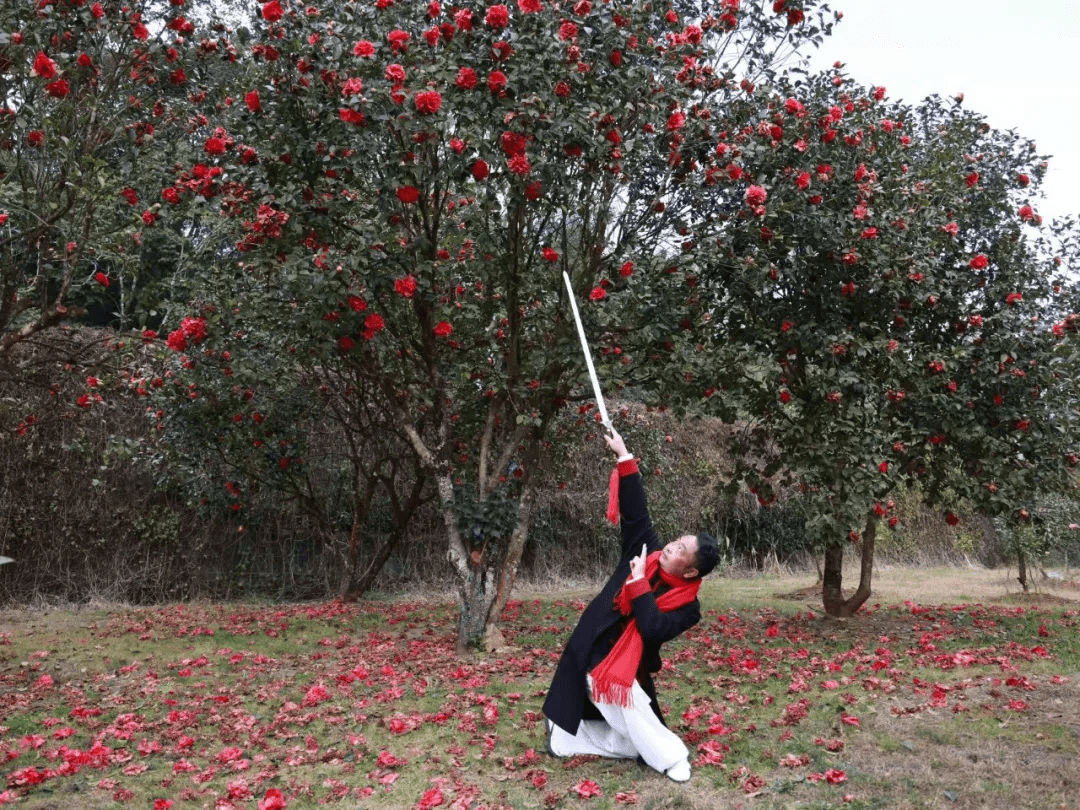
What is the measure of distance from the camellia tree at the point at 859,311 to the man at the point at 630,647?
111 inches

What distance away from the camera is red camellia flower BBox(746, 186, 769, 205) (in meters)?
6.73

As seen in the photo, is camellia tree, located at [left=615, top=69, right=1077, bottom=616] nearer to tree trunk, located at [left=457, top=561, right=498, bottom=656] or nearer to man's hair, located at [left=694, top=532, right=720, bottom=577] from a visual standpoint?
tree trunk, located at [left=457, top=561, right=498, bottom=656]

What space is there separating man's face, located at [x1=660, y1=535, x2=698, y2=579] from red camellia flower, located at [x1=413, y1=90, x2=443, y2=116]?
311cm

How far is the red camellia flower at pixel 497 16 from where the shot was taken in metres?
5.74

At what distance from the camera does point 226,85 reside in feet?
22.8

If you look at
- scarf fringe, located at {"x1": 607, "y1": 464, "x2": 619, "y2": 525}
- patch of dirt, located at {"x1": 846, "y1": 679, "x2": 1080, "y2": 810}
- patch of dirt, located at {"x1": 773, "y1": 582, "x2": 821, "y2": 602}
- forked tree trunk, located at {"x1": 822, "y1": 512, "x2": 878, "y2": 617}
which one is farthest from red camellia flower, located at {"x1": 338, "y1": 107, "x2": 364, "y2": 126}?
patch of dirt, located at {"x1": 773, "y1": 582, "x2": 821, "y2": 602}

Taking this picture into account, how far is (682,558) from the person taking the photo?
416 centimetres

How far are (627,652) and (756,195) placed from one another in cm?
394

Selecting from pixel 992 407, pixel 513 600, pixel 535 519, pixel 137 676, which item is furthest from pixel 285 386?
pixel 992 407

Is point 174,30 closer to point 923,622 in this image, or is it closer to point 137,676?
point 137,676

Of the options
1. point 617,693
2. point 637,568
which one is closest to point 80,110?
point 637,568

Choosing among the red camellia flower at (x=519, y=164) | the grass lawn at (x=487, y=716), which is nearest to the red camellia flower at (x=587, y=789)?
the grass lawn at (x=487, y=716)

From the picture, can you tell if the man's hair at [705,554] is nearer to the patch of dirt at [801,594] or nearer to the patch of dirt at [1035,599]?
the patch of dirt at [801,594]

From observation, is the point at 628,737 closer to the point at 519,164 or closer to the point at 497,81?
the point at 519,164
